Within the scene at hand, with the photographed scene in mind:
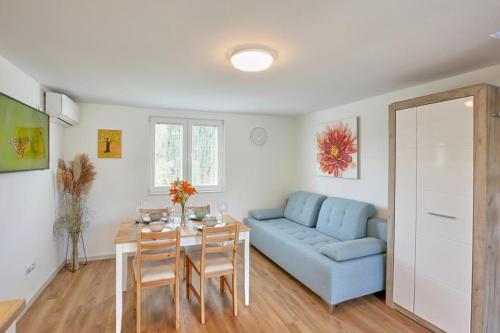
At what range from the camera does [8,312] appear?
3.42ft

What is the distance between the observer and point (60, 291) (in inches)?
120

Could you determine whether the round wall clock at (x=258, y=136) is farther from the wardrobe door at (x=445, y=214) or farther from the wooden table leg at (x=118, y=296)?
the wooden table leg at (x=118, y=296)

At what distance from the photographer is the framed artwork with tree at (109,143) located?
401 cm

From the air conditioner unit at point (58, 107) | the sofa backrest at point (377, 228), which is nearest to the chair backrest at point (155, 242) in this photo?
the air conditioner unit at point (58, 107)

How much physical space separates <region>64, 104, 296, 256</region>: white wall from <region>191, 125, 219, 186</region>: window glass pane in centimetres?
19

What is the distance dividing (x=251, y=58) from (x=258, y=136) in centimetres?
290

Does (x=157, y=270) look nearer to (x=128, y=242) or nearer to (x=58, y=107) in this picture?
(x=128, y=242)

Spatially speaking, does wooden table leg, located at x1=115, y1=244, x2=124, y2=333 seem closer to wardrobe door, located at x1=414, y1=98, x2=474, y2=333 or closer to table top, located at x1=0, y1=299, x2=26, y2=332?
table top, located at x1=0, y1=299, x2=26, y2=332

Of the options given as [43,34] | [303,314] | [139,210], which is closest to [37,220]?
[139,210]

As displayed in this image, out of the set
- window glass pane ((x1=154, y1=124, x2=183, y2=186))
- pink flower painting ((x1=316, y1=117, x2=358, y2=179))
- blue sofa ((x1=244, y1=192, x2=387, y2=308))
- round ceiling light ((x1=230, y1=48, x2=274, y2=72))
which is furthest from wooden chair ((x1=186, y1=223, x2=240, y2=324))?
pink flower painting ((x1=316, y1=117, x2=358, y2=179))

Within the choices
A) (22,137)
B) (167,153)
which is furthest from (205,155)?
(22,137)

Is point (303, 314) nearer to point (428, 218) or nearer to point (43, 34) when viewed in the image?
point (428, 218)

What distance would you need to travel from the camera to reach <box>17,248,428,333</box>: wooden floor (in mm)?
2414

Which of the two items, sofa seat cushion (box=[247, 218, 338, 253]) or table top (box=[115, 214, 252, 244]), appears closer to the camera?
table top (box=[115, 214, 252, 244])
